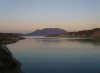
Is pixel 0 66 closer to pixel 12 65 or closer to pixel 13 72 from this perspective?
pixel 13 72

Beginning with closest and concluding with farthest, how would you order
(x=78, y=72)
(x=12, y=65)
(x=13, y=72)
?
(x=13, y=72) → (x=12, y=65) → (x=78, y=72)

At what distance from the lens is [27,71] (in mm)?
18359

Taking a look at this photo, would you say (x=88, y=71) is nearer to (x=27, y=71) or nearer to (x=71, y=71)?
(x=71, y=71)

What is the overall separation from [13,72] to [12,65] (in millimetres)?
1957

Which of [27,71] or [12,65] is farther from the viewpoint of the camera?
[27,71]

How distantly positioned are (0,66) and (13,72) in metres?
1.28

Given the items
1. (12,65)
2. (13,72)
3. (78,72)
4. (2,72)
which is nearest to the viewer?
(2,72)

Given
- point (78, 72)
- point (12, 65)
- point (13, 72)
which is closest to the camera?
point (13, 72)

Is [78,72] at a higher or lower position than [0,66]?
lower

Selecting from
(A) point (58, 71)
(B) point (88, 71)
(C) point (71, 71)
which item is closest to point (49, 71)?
(A) point (58, 71)

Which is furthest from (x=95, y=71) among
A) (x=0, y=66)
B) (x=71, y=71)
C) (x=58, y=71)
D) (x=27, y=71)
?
(x=0, y=66)

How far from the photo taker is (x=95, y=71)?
18234 millimetres

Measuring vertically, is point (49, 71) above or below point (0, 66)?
below

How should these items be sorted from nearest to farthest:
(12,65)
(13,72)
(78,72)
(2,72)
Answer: (2,72)
(13,72)
(12,65)
(78,72)
